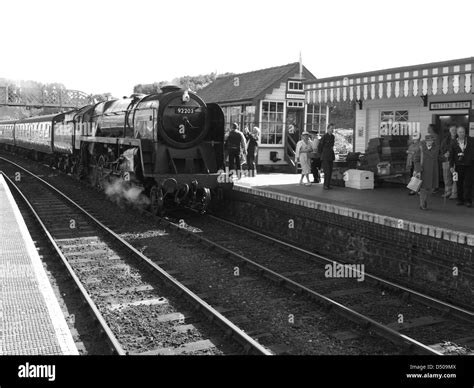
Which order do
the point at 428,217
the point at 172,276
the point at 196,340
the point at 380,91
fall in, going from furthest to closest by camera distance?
the point at 380,91, the point at 428,217, the point at 172,276, the point at 196,340

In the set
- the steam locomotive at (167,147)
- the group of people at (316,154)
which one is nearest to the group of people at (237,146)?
the steam locomotive at (167,147)

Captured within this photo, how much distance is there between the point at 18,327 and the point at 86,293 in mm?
1852

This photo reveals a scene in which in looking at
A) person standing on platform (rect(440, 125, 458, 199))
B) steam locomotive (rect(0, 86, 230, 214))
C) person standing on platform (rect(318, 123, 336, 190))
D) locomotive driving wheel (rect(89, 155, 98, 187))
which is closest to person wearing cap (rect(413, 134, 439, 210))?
person standing on platform (rect(440, 125, 458, 199))

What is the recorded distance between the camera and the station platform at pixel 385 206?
7717 millimetres

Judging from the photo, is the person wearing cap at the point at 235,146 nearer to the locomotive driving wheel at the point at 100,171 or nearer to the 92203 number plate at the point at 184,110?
the 92203 number plate at the point at 184,110

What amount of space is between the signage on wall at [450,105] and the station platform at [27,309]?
9183mm

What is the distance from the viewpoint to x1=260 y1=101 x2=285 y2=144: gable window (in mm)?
18844

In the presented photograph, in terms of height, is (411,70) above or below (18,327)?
above

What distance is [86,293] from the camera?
6.87 metres

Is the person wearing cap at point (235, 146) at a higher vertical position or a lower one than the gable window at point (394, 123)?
lower

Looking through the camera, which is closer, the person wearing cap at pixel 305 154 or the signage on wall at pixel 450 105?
the signage on wall at pixel 450 105

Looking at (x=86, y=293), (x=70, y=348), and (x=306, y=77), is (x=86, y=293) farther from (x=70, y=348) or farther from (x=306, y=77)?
(x=306, y=77)

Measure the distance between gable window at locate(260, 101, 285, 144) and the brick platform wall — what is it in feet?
22.2
